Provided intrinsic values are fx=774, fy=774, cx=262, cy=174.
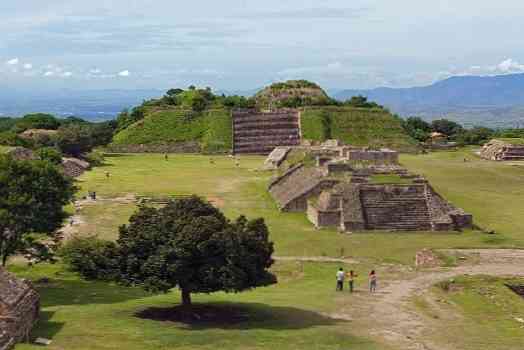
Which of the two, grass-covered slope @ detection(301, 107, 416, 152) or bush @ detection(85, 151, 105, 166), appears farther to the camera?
grass-covered slope @ detection(301, 107, 416, 152)

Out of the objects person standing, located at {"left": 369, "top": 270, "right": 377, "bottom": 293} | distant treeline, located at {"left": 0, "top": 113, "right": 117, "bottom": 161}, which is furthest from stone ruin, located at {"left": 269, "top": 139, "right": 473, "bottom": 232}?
distant treeline, located at {"left": 0, "top": 113, "right": 117, "bottom": 161}

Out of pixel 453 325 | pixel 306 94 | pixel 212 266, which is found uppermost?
pixel 306 94

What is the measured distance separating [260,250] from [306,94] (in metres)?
95.7

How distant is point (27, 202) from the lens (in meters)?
27.9

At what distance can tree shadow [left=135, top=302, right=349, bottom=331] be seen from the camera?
893 inches

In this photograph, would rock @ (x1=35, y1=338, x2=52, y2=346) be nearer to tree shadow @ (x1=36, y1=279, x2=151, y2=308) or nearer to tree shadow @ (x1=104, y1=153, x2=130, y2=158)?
tree shadow @ (x1=36, y1=279, x2=151, y2=308)

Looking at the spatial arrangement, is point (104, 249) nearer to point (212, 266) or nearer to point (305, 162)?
point (212, 266)

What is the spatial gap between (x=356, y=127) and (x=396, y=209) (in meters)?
58.7

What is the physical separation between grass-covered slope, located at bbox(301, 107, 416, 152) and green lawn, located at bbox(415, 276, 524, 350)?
220 feet

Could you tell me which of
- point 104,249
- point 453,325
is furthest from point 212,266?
point 453,325

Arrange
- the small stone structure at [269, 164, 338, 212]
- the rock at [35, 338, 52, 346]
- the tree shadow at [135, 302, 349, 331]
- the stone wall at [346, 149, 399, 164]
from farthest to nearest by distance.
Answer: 1. the stone wall at [346, 149, 399, 164]
2. the small stone structure at [269, 164, 338, 212]
3. the tree shadow at [135, 302, 349, 331]
4. the rock at [35, 338, 52, 346]

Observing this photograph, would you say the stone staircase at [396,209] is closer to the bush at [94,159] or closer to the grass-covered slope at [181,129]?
the bush at [94,159]

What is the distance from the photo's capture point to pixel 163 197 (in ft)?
173

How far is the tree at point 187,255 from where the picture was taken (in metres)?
22.3
